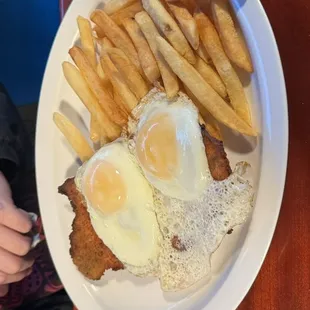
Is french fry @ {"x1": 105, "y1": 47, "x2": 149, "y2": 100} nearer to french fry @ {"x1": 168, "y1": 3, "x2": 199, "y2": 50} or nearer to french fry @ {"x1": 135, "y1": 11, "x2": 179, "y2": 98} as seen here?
french fry @ {"x1": 135, "y1": 11, "x2": 179, "y2": 98}

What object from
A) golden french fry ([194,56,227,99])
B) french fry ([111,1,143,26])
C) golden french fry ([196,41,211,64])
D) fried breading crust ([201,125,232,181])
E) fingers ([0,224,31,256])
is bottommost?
fingers ([0,224,31,256])

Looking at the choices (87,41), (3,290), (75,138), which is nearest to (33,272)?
(3,290)

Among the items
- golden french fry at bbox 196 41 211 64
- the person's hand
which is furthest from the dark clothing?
golden french fry at bbox 196 41 211 64

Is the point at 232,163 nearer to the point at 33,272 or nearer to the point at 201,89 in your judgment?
the point at 201,89

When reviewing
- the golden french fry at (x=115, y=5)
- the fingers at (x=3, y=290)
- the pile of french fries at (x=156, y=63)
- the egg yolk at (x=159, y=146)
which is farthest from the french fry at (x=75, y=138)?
the fingers at (x=3, y=290)

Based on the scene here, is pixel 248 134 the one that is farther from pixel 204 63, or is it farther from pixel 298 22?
pixel 298 22

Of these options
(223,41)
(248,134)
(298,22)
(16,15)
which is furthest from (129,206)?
(16,15)
